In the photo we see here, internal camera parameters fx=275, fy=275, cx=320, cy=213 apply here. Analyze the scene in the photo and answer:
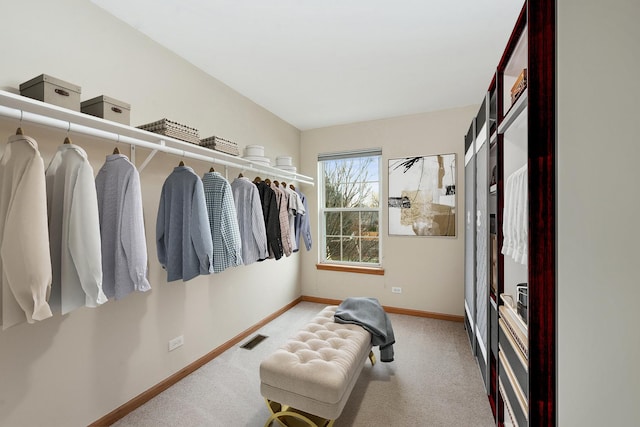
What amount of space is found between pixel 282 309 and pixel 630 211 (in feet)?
11.2

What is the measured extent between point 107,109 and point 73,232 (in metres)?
0.68

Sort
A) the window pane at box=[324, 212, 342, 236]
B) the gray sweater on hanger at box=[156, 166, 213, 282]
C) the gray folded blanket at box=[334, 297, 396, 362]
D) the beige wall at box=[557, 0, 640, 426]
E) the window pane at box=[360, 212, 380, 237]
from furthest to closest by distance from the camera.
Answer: the window pane at box=[324, 212, 342, 236] < the window pane at box=[360, 212, 380, 237] < the gray folded blanket at box=[334, 297, 396, 362] < the gray sweater on hanger at box=[156, 166, 213, 282] < the beige wall at box=[557, 0, 640, 426]

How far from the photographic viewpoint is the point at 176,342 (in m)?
2.21

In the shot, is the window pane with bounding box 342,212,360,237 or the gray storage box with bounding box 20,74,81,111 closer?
the gray storage box with bounding box 20,74,81,111

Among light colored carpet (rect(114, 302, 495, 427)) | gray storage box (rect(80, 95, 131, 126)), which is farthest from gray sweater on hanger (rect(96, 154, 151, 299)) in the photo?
light colored carpet (rect(114, 302, 495, 427))

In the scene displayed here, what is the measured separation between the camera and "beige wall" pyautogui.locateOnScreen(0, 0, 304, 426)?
4.57ft

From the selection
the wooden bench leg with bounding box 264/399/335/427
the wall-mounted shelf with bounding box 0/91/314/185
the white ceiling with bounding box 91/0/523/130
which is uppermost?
the white ceiling with bounding box 91/0/523/130

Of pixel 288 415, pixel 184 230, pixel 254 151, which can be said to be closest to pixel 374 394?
pixel 288 415

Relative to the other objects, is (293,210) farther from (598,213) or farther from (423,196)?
(598,213)

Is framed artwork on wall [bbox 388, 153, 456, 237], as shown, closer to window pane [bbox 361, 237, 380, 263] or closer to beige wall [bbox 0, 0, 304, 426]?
window pane [bbox 361, 237, 380, 263]

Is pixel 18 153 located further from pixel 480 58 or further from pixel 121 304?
pixel 480 58

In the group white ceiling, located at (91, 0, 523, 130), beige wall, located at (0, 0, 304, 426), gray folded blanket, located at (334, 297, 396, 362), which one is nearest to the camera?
beige wall, located at (0, 0, 304, 426)

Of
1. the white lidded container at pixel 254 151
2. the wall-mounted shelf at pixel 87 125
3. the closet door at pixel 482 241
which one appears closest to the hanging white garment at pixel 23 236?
the wall-mounted shelf at pixel 87 125

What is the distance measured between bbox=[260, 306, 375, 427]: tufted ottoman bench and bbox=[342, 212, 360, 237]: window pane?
2164mm
